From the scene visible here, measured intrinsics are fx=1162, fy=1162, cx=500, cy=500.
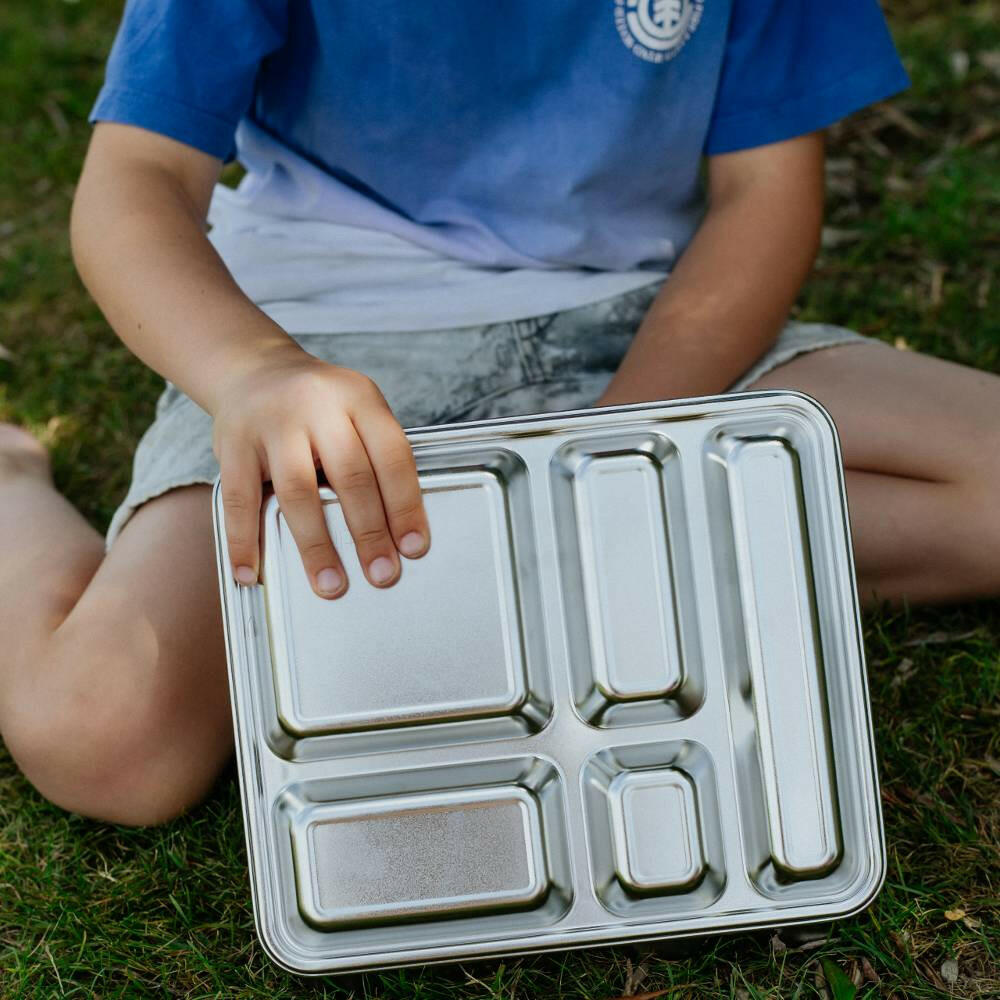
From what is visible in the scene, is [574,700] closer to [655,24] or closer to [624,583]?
[624,583]

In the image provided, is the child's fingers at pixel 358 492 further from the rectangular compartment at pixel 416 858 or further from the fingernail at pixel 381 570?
the rectangular compartment at pixel 416 858

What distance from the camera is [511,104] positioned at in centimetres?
136

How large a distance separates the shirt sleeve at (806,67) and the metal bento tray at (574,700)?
22.1 inches

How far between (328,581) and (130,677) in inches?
13.9

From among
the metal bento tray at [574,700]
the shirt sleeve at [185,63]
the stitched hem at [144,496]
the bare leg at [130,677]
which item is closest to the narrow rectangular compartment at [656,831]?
the metal bento tray at [574,700]

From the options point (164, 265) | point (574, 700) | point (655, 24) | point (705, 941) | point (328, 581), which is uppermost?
point (655, 24)

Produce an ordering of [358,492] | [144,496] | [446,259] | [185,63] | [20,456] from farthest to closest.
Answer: [20,456] < [446,259] < [144,496] < [185,63] < [358,492]

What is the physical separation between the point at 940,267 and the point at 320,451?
150 cm

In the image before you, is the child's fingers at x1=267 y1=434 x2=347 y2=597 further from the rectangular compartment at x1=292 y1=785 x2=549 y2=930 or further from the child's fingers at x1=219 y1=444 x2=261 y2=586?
the rectangular compartment at x1=292 y1=785 x2=549 y2=930

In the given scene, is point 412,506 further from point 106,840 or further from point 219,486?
point 106,840

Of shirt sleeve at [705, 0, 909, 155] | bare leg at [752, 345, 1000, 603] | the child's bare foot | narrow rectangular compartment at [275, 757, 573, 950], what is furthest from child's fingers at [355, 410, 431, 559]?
the child's bare foot

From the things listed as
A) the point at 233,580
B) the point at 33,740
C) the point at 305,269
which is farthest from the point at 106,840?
the point at 305,269

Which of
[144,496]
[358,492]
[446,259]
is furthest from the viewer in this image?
[446,259]

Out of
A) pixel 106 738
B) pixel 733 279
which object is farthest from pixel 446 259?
pixel 106 738
